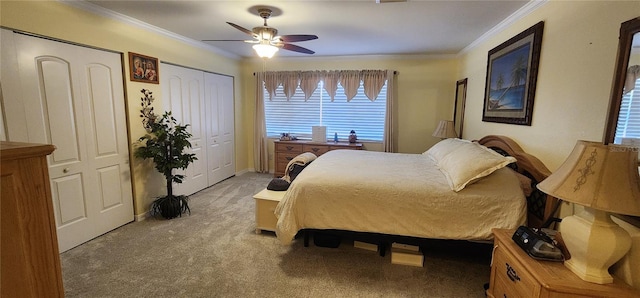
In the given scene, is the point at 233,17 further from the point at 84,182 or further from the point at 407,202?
the point at 407,202

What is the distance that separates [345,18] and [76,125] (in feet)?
9.12

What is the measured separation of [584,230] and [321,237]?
1839 millimetres

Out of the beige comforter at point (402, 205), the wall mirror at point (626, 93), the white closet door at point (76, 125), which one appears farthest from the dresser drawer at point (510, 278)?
the white closet door at point (76, 125)

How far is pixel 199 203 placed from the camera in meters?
3.67

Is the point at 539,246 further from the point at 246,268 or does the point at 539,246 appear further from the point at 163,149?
the point at 163,149

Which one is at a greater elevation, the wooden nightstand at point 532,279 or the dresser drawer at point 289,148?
the dresser drawer at point 289,148

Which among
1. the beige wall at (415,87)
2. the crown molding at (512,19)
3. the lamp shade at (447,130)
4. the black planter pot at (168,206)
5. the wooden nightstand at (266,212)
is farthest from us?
the beige wall at (415,87)

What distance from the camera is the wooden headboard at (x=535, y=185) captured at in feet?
6.34

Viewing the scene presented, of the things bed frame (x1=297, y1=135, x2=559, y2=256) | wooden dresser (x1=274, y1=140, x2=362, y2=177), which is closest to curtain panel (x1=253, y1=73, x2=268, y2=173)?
wooden dresser (x1=274, y1=140, x2=362, y2=177)

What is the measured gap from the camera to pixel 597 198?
113cm

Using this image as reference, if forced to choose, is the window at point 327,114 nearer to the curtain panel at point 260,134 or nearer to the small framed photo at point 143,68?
the curtain panel at point 260,134

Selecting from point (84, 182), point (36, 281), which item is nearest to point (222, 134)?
point (84, 182)

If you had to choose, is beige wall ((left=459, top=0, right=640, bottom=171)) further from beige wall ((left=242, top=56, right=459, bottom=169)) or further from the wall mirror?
beige wall ((left=242, top=56, right=459, bottom=169))

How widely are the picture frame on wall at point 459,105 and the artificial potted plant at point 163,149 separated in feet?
12.6
